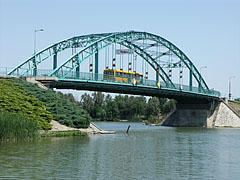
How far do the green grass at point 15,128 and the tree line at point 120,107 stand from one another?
107 m

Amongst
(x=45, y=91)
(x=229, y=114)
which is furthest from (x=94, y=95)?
(x=45, y=91)

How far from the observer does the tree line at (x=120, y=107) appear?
153125mm

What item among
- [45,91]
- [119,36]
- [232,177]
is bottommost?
[232,177]

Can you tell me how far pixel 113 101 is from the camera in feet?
528

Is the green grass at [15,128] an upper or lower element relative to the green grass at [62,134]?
upper

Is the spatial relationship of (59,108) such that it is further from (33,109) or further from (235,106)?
(235,106)

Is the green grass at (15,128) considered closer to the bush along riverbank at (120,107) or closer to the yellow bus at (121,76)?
the yellow bus at (121,76)

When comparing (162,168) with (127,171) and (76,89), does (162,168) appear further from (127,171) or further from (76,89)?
(76,89)

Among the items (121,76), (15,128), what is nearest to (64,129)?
(15,128)

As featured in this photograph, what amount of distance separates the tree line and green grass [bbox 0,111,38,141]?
107 metres

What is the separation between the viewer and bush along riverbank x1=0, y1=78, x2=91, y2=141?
4109cm

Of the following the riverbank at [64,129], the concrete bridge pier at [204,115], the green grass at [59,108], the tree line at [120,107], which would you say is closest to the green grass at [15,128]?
the riverbank at [64,129]

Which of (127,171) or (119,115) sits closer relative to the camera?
(127,171)

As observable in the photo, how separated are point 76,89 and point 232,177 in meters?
45.6
